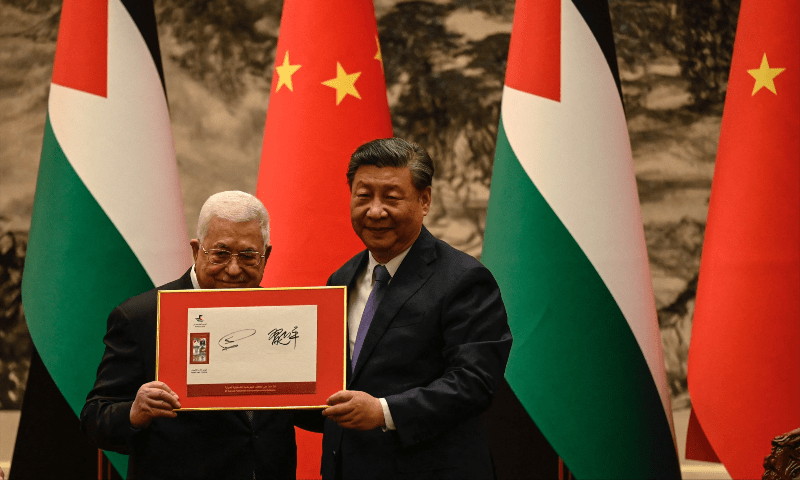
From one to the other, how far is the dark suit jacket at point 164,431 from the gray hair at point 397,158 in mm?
513

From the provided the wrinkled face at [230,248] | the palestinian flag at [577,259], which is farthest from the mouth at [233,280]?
the palestinian flag at [577,259]

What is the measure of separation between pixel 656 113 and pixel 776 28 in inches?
38.5

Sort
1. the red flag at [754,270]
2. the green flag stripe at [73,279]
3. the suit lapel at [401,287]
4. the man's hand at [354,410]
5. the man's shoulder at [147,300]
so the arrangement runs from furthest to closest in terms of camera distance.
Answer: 1. the green flag stripe at [73,279]
2. the red flag at [754,270]
3. the man's shoulder at [147,300]
4. the suit lapel at [401,287]
5. the man's hand at [354,410]

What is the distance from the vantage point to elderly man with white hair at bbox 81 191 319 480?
5.47ft

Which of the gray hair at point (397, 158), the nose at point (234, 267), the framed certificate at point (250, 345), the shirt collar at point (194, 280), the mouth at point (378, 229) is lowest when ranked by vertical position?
the framed certificate at point (250, 345)

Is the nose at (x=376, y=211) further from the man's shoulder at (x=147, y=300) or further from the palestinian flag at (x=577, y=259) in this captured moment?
the palestinian flag at (x=577, y=259)

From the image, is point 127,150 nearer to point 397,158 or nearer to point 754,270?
point 397,158

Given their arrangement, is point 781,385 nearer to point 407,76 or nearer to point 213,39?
point 407,76

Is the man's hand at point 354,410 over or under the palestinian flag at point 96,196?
under

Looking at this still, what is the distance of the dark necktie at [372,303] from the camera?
1639 millimetres

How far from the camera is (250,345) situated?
1.54 meters

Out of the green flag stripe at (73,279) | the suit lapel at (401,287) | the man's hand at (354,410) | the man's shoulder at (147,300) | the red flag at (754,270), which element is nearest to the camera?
the man's hand at (354,410)

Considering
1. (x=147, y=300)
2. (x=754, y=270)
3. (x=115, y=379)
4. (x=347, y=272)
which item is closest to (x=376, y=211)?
(x=347, y=272)

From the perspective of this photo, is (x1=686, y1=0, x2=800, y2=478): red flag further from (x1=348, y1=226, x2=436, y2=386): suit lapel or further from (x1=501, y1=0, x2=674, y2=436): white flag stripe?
(x1=348, y1=226, x2=436, y2=386): suit lapel
